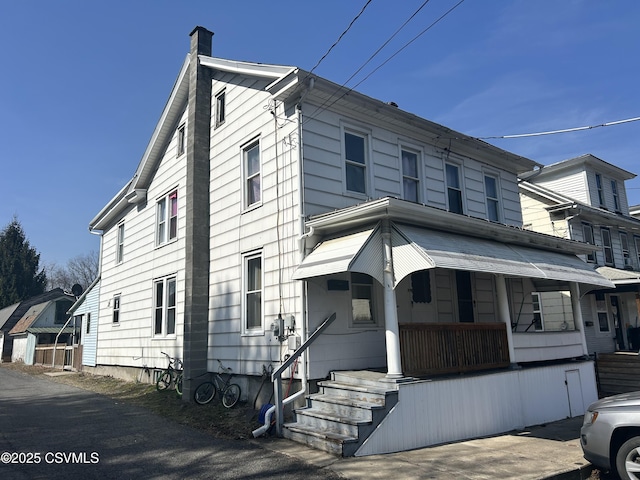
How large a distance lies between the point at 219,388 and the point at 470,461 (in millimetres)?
6428

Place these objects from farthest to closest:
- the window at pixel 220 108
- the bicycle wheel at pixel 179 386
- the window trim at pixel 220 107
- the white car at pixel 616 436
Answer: the window at pixel 220 108, the window trim at pixel 220 107, the bicycle wheel at pixel 179 386, the white car at pixel 616 436

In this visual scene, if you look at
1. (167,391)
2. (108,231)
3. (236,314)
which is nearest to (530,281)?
(236,314)

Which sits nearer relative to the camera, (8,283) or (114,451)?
(114,451)

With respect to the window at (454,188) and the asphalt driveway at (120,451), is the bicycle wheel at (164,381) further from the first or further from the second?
the window at (454,188)

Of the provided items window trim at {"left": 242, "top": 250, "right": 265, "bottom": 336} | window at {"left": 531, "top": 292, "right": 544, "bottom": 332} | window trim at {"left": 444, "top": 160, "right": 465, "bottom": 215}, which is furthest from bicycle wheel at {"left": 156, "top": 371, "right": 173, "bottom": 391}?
window at {"left": 531, "top": 292, "right": 544, "bottom": 332}

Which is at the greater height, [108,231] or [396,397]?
[108,231]

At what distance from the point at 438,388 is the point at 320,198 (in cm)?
429

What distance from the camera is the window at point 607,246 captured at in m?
20.5

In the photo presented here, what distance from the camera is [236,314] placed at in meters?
10.9

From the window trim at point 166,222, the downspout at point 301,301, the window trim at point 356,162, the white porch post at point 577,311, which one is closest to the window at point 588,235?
the white porch post at point 577,311

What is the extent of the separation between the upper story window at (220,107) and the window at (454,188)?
21.1 ft

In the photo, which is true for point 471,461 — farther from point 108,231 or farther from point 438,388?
point 108,231

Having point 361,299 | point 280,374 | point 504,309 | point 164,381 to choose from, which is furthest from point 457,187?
point 164,381

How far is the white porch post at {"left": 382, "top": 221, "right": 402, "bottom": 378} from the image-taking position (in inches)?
300
